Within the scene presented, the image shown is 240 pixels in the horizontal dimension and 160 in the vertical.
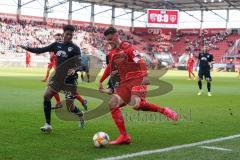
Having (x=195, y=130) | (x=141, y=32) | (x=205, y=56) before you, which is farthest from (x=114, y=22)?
(x=195, y=130)

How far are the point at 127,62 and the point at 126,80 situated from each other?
1.16 feet

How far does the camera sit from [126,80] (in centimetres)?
827

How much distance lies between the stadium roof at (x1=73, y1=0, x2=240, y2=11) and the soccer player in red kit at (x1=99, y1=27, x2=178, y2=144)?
6355 centimetres

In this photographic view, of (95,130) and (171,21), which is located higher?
(171,21)

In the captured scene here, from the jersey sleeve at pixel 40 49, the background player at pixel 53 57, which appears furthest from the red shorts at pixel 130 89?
the background player at pixel 53 57

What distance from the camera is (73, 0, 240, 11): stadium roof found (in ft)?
236

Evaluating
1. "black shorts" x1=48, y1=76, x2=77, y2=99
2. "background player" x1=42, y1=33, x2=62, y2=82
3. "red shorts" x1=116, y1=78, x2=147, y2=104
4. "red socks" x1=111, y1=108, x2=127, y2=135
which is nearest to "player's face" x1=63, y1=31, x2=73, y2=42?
"background player" x1=42, y1=33, x2=62, y2=82

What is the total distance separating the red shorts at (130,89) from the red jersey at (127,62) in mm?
100

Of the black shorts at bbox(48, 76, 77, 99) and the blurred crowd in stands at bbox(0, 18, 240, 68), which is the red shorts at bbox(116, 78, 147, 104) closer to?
the black shorts at bbox(48, 76, 77, 99)

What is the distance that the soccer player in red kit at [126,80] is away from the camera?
7.84 m

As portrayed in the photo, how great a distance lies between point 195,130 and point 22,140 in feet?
12.1

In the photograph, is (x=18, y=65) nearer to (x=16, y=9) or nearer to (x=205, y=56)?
(x=16, y=9)

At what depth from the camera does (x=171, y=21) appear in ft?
206

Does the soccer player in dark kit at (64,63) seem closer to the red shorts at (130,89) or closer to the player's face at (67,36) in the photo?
the player's face at (67,36)
